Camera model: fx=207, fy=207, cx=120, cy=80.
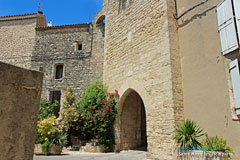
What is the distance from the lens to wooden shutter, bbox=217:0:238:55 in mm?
5349

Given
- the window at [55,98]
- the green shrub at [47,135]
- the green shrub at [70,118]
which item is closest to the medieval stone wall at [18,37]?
the window at [55,98]

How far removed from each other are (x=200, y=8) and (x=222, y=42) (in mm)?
1596

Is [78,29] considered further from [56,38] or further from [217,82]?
[217,82]

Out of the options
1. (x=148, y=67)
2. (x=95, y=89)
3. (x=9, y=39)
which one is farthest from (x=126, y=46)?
(x=9, y=39)

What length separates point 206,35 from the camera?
624 cm

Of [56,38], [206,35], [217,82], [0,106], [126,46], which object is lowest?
[0,106]

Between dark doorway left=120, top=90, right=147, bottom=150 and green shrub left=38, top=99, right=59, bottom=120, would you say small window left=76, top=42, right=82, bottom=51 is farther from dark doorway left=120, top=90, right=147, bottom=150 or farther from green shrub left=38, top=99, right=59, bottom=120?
dark doorway left=120, top=90, right=147, bottom=150

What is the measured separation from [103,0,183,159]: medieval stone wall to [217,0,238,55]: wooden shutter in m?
1.67

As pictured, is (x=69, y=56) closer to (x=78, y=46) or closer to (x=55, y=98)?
(x=78, y=46)

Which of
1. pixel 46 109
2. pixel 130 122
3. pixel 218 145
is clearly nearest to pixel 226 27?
pixel 218 145

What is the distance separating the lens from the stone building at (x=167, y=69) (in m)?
5.51

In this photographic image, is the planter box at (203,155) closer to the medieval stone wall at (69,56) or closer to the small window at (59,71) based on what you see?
the medieval stone wall at (69,56)

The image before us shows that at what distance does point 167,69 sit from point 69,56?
280 inches

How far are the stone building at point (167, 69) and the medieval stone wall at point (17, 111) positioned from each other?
6.67ft
